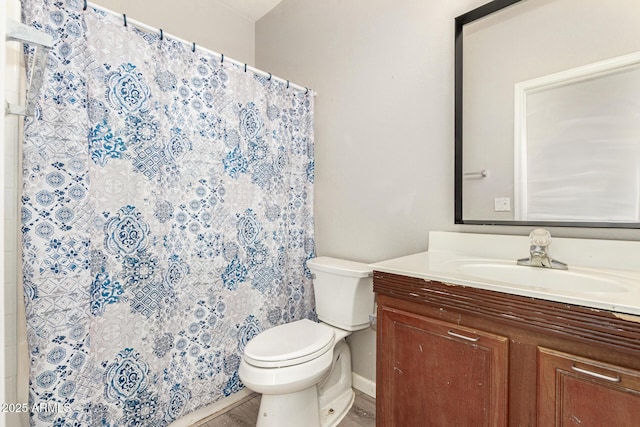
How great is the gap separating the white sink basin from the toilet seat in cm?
70

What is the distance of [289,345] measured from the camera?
1.39 metres

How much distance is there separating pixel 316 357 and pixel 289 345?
14 cm

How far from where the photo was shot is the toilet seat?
50.1 inches

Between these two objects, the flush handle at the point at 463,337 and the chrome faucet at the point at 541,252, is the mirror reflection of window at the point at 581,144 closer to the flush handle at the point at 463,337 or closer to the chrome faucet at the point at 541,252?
the chrome faucet at the point at 541,252

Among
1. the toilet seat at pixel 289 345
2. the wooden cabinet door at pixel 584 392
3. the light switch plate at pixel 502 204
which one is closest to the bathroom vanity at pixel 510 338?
the wooden cabinet door at pixel 584 392

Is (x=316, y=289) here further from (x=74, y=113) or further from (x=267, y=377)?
(x=74, y=113)

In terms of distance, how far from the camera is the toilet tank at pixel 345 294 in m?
1.56

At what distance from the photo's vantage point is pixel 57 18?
3.51 ft

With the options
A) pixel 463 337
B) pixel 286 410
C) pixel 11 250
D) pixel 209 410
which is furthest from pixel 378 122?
pixel 209 410

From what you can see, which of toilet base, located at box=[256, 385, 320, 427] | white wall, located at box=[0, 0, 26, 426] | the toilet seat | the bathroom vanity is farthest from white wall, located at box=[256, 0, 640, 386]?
white wall, located at box=[0, 0, 26, 426]

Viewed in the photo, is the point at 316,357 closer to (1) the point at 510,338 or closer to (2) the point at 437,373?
(2) the point at 437,373

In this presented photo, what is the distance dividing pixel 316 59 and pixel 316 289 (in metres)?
1.48

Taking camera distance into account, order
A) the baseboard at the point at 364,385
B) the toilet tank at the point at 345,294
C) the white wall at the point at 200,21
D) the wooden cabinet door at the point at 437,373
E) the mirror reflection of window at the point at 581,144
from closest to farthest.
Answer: the wooden cabinet door at the point at 437,373 < the mirror reflection of window at the point at 581,144 < the toilet tank at the point at 345,294 < the baseboard at the point at 364,385 < the white wall at the point at 200,21

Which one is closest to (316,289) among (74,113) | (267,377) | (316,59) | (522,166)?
(267,377)
